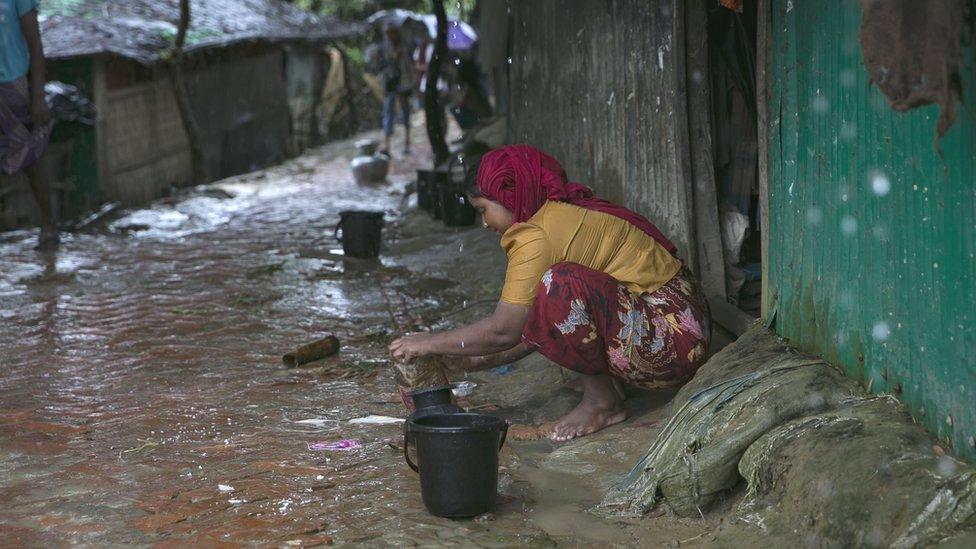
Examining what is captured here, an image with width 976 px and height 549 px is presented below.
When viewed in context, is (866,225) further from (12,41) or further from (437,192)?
(12,41)

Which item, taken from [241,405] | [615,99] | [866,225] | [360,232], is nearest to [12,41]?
[360,232]

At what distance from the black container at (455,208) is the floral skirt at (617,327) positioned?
18.1 feet

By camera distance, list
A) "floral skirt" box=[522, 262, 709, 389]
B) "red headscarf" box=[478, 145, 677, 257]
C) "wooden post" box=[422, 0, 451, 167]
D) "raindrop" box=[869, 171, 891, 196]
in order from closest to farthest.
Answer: "raindrop" box=[869, 171, 891, 196]
"floral skirt" box=[522, 262, 709, 389]
"red headscarf" box=[478, 145, 677, 257]
"wooden post" box=[422, 0, 451, 167]

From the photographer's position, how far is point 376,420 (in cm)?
510

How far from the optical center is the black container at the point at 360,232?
9.18 m

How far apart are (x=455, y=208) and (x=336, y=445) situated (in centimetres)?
565

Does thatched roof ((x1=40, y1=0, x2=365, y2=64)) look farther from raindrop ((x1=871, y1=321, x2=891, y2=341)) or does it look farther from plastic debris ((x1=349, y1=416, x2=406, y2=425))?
raindrop ((x1=871, y1=321, x2=891, y2=341))

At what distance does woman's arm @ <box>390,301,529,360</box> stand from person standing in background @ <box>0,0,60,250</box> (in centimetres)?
590

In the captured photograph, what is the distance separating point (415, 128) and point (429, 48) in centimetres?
464

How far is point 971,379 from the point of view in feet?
10.3

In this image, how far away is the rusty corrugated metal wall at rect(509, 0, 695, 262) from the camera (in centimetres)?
555

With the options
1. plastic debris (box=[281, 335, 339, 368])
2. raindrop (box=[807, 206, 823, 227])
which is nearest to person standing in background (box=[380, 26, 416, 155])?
plastic debris (box=[281, 335, 339, 368])

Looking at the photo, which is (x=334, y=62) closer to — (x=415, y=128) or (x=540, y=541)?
(x=415, y=128)

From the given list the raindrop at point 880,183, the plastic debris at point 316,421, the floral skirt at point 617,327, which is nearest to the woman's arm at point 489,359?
the floral skirt at point 617,327
